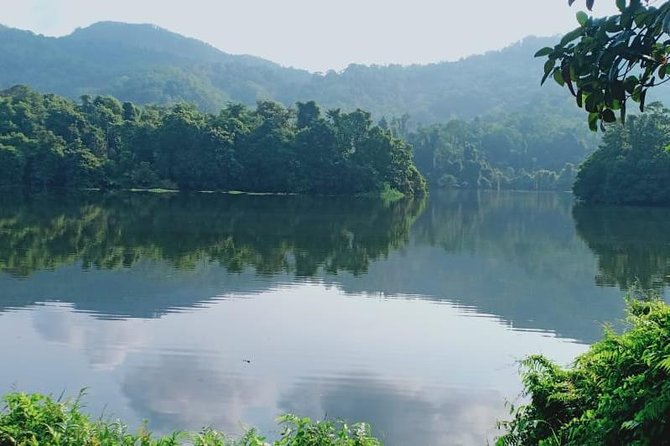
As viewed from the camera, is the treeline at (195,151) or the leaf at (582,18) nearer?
the leaf at (582,18)

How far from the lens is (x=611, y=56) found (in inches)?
124

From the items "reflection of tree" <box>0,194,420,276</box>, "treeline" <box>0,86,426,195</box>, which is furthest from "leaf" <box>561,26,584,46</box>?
"treeline" <box>0,86,426,195</box>

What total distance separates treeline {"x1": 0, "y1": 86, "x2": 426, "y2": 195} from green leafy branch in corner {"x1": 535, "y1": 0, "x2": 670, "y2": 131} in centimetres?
5962

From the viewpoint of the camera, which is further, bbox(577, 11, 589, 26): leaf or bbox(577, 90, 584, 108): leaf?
bbox(577, 90, 584, 108): leaf

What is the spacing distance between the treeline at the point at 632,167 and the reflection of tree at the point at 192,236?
24556 millimetres

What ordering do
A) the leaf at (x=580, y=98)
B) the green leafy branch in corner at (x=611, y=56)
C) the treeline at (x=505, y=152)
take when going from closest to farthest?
the green leafy branch in corner at (x=611, y=56) → the leaf at (x=580, y=98) → the treeline at (x=505, y=152)

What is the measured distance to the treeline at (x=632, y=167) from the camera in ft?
179

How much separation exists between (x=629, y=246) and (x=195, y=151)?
45.2m

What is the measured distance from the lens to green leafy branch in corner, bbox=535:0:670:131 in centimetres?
310

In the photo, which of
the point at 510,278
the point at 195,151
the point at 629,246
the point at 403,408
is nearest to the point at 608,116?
the point at 403,408

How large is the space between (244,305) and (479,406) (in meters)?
6.74

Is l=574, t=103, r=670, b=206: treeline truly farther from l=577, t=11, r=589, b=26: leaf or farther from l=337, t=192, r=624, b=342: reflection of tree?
l=577, t=11, r=589, b=26: leaf

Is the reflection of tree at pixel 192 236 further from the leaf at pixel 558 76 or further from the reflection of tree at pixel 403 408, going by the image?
the leaf at pixel 558 76

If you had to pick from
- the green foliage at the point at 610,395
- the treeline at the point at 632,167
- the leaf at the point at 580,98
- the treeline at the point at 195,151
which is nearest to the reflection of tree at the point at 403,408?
the green foliage at the point at 610,395
